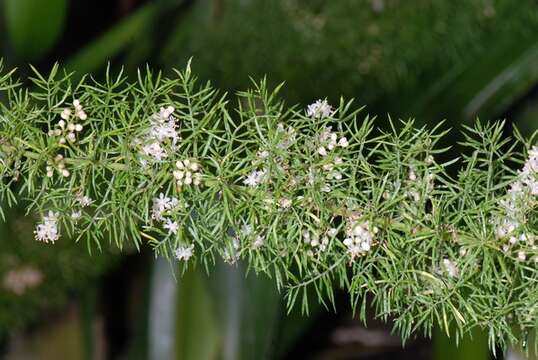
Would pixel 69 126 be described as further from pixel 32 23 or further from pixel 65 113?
pixel 32 23

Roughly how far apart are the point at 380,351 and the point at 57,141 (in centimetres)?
98

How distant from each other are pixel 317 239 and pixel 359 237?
25 mm

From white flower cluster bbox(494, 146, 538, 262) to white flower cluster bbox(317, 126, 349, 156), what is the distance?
0.10 metres

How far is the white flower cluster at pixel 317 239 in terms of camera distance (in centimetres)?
42

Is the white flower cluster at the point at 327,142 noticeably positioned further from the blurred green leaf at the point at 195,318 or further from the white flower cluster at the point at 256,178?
the blurred green leaf at the point at 195,318

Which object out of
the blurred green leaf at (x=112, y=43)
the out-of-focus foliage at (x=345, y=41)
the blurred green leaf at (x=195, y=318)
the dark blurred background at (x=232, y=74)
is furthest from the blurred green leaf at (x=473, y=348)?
the blurred green leaf at (x=112, y=43)

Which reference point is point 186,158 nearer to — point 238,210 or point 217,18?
point 238,210

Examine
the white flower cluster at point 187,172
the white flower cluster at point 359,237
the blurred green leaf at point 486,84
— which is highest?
the blurred green leaf at point 486,84

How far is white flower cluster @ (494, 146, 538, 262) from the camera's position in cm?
41

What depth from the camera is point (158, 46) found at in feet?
3.70

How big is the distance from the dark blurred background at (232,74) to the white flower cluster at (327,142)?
17.6 inches

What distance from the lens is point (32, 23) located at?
94 centimetres

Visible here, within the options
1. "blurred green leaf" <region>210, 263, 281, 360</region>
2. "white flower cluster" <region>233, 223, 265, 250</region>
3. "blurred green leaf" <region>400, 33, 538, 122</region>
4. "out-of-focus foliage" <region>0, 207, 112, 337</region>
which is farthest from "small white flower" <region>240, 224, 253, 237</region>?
"out-of-focus foliage" <region>0, 207, 112, 337</region>

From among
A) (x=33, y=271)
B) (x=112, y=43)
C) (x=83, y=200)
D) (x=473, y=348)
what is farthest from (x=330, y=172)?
(x=33, y=271)
